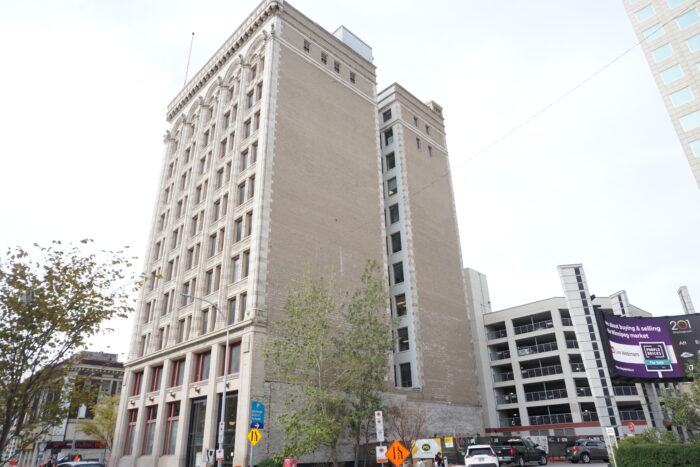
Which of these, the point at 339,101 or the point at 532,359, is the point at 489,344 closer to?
the point at 532,359

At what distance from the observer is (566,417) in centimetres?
5731

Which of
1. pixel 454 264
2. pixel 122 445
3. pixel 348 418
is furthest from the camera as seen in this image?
pixel 454 264

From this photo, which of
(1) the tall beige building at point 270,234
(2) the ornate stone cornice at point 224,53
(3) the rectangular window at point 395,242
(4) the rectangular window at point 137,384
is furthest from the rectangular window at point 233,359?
(2) the ornate stone cornice at point 224,53

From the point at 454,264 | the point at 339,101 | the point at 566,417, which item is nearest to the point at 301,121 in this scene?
the point at 339,101

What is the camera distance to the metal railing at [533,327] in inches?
2483

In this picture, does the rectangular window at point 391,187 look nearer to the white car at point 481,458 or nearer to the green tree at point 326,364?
the green tree at point 326,364

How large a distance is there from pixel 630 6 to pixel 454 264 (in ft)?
99.6

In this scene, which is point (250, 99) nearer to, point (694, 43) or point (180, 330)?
point (180, 330)

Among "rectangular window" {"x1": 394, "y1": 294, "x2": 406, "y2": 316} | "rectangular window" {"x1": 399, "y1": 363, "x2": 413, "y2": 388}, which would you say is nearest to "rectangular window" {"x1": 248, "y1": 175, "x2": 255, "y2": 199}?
"rectangular window" {"x1": 394, "y1": 294, "x2": 406, "y2": 316}

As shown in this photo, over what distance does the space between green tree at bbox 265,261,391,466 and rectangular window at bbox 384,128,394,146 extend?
28.5 m

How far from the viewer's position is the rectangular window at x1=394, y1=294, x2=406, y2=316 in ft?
157

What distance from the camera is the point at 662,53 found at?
40.7 m

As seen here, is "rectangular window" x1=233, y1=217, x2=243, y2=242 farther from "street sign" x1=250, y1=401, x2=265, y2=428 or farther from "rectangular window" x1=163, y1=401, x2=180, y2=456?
"street sign" x1=250, y1=401, x2=265, y2=428

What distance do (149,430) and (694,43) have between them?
56041 millimetres
